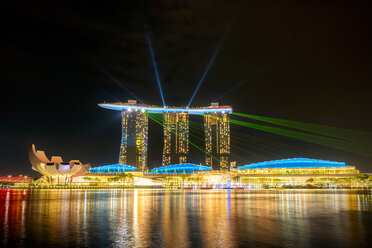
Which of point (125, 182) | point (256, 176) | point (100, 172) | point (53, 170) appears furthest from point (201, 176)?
point (53, 170)

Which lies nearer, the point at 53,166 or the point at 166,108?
the point at 53,166

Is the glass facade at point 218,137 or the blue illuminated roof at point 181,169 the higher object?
the glass facade at point 218,137

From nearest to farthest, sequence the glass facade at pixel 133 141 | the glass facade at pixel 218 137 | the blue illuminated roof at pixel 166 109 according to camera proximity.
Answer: the glass facade at pixel 133 141, the blue illuminated roof at pixel 166 109, the glass facade at pixel 218 137

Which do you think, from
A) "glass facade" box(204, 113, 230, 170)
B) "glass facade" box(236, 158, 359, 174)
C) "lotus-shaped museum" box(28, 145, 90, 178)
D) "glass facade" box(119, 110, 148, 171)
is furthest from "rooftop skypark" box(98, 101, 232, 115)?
"lotus-shaped museum" box(28, 145, 90, 178)

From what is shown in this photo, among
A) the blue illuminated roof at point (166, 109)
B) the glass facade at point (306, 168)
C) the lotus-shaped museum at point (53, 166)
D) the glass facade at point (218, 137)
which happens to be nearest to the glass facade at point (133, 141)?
the blue illuminated roof at point (166, 109)

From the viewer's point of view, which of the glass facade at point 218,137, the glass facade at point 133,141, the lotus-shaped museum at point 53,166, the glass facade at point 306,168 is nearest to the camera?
the lotus-shaped museum at point 53,166

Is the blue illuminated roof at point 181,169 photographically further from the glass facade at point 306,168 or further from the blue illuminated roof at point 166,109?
the blue illuminated roof at point 166,109

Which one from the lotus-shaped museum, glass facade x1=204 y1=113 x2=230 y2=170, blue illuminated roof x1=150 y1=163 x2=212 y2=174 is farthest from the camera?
glass facade x1=204 y1=113 x2=230 y2=170

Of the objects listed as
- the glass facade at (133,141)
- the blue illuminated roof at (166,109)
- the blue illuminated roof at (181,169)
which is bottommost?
the blue illuminated roof at (181,169)

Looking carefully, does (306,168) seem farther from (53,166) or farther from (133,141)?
(53,166)

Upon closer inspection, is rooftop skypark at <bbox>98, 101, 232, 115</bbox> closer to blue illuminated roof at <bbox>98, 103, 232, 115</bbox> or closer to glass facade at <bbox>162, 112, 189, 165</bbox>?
blue illuminated roof at <bbox>98, 103, 232, 115</bbox>

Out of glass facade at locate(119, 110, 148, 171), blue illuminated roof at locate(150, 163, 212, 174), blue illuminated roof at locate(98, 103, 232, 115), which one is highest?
blue illuminated roof at locate(98, 103, 232, 115)

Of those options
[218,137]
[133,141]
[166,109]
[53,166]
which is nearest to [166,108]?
[166,109]

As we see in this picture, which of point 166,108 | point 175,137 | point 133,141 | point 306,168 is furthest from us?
point 175,137
